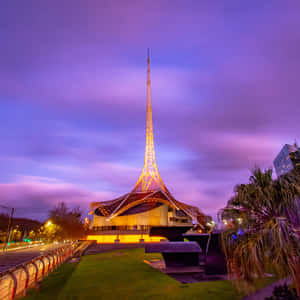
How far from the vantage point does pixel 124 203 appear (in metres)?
64.2

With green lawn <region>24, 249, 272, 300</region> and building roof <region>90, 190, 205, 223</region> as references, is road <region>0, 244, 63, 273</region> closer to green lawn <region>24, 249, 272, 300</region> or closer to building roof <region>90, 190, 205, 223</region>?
green lawn <region>24, 249, 272, 300</region>

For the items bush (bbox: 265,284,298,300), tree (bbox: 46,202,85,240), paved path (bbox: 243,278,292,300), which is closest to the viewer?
bush (bbox: 265,284,298,300)

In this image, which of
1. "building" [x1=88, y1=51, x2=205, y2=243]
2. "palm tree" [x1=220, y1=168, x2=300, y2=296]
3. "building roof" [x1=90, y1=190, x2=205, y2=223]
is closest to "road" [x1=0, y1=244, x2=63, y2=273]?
"palm tree" [x1=220, y1=168, x2=300, y2=296]

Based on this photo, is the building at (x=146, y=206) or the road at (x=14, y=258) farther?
the building at (x=146, y=206)

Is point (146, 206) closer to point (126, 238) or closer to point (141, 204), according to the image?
point (141, 204)

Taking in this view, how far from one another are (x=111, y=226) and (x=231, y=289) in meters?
57.8

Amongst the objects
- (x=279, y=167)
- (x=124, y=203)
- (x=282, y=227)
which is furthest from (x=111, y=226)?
(x=279, y=167)

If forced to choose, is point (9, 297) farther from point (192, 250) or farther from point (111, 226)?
point (111, 226)

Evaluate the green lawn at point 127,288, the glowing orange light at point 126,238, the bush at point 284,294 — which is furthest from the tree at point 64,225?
the bush at point 284,294

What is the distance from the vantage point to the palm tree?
17.6 feet

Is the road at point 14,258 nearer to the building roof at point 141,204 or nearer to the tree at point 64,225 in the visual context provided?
the tree at point 64,225

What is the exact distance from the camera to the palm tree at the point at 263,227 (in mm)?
5355

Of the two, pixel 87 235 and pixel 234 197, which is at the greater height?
pixel 234 197

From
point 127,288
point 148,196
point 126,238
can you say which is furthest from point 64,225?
point 127,288
